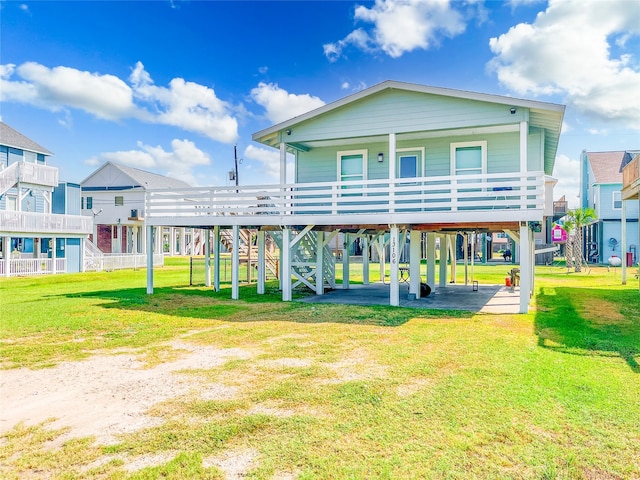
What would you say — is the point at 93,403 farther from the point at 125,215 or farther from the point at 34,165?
the point at 125,215

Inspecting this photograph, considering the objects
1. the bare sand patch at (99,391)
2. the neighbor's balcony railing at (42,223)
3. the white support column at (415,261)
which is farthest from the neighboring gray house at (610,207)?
the neighbor's balcony railing at (42,223)

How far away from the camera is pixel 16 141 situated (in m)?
27.0

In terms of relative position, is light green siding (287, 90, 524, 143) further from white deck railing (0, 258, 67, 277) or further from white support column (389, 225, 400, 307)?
white deck railing (0, 258, 67, 277)

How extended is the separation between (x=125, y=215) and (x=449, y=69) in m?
33.1

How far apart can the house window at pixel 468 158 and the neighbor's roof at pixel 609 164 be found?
2703cm

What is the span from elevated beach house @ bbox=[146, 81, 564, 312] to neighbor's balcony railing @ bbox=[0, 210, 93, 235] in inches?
481

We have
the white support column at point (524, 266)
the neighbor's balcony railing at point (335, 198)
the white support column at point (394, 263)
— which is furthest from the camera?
→ the neighbor's balcony railing at point (335, 198)

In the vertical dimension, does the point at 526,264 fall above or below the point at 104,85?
below

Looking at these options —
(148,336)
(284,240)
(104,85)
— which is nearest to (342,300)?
(284,240)

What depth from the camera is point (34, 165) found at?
82.6ft

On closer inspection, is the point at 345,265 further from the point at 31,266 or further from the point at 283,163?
the point at 31,266

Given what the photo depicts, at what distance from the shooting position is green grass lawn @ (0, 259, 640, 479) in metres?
3.50

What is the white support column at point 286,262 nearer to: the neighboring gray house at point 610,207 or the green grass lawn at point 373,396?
the green grass lawn at point 373,396

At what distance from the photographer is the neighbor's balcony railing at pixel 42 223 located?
22316mm
